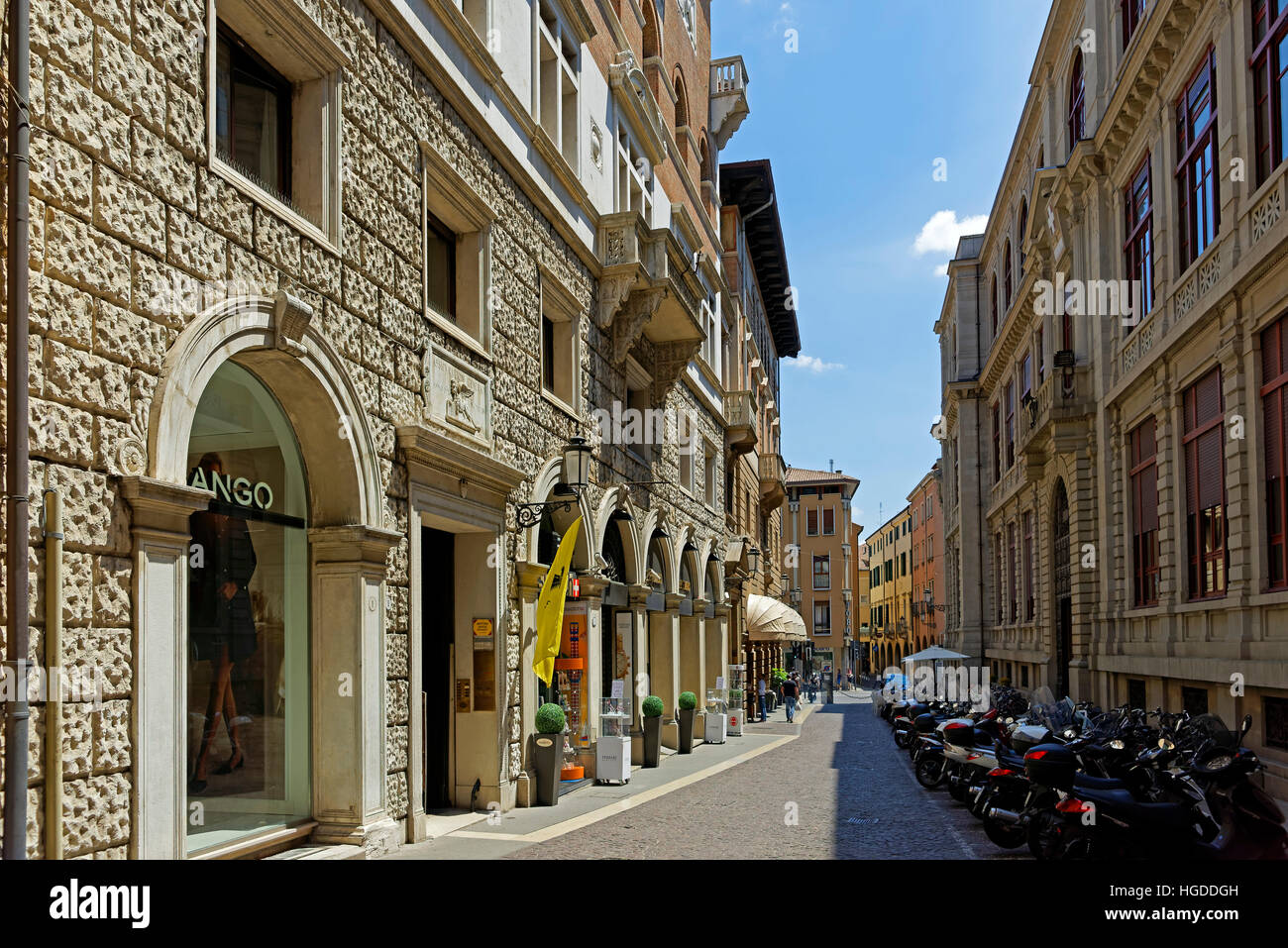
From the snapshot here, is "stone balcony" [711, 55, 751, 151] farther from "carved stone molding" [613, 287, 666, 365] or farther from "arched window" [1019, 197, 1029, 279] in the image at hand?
"carved stone molding" [613, 287, 666, 365]

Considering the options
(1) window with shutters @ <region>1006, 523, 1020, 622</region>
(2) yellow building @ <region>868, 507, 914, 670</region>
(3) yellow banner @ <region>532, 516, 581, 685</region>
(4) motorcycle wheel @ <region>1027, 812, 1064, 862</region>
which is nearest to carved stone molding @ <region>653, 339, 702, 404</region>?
(3) yellow banner @ <region>532, 516, 581, 685</region>

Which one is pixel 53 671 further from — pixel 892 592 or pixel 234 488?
pixel 892 592

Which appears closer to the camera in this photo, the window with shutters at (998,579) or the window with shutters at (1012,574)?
the window with shutters at (1012,574)

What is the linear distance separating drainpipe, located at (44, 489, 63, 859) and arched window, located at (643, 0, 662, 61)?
2044 cm

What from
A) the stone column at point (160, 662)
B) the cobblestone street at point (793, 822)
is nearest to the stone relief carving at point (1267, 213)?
the cobblestone street at point (793, 822)

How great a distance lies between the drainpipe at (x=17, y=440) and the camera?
6.04 metres

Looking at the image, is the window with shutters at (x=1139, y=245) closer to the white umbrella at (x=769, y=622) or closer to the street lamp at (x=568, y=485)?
the street lamp at (x=568, y=485)

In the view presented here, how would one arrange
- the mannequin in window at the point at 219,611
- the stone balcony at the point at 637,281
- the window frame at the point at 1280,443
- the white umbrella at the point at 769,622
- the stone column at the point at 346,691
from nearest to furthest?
the mannequin in window at the point at 219,611 < the stone column at the point at 346,691 < the window frame at the point at 1280,443 < the stone balcony at the point at 637,281 < the white umbrella at the point at 769,622

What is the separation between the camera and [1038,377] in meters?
33.6

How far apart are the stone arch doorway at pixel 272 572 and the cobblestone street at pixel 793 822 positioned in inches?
83.7

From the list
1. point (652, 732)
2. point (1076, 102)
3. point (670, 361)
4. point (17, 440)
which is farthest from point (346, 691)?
point (1076, 102)

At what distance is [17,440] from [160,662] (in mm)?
1783
